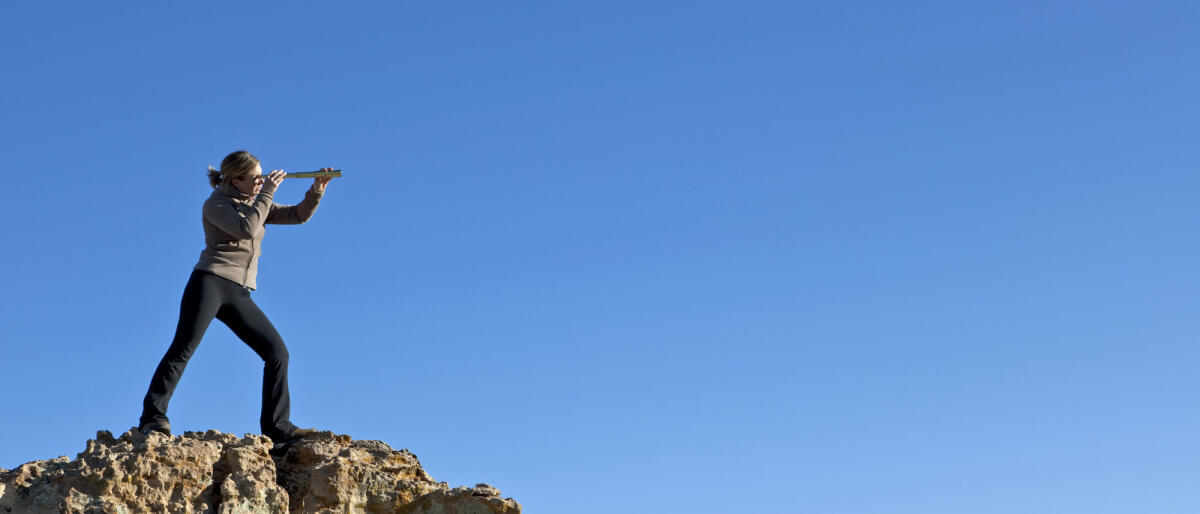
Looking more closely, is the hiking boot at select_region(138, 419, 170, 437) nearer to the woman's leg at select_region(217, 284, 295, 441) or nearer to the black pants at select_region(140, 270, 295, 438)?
the black pants at select_region(140, 270, 295, 438)

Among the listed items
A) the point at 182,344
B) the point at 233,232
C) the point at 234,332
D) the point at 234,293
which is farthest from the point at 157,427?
the point at 233,232

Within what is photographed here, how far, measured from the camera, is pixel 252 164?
1065 centimetres

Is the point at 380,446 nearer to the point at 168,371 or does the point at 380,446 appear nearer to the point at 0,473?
the point at 168,371

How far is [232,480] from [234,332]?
1441 millimetres

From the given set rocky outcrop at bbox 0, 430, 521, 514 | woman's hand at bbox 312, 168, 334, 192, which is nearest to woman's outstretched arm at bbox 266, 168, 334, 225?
woman's hand at bbox 312, 168, 334, 192

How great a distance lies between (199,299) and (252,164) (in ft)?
3.91

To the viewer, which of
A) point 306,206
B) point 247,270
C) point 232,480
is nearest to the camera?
point 232,480

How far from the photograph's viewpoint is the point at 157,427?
9.88 meters

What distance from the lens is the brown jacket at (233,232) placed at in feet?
33.8

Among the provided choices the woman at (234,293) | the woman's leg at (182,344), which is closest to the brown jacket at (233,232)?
the woman at (234,293)

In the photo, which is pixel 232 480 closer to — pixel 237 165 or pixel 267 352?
pixel 267 352

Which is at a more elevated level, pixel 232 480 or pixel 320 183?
pixel 320 183

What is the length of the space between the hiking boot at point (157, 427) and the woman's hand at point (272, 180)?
1.95m

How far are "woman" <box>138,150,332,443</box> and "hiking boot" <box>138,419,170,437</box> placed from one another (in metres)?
0.03
